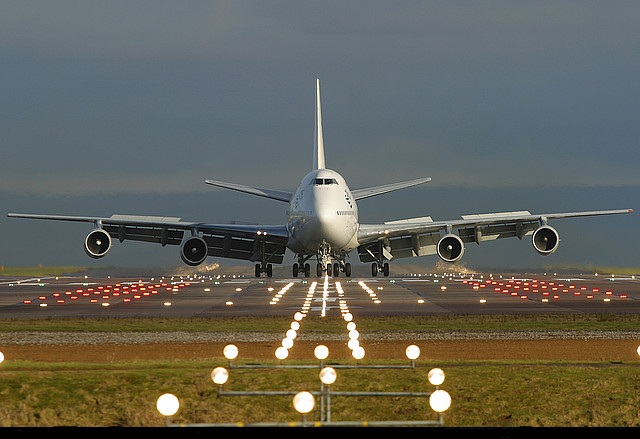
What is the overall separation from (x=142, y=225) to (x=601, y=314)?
3245 cm

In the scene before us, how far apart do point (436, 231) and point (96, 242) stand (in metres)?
21.2

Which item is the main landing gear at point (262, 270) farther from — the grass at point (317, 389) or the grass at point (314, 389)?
the grass at point (317, 389)

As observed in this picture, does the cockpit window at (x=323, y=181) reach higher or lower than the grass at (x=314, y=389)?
higher

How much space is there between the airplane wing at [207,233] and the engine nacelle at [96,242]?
187 millimetres

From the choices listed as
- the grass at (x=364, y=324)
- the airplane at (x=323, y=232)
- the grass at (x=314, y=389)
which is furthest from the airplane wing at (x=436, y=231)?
the grass at (x=314, y=389)

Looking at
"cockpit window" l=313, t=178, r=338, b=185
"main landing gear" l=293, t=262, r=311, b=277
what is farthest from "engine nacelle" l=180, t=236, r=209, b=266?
"cockpit window" l=313, t=178, r=338, b=185

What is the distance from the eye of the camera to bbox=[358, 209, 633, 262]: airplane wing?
66.0m

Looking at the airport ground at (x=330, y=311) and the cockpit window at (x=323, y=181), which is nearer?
the airport ground at (x=330, y=311)

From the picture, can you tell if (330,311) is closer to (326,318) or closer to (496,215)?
(326,318)

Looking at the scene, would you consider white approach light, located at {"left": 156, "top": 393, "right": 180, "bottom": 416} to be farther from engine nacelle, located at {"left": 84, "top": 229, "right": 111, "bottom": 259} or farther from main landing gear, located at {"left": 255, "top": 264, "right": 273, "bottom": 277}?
main landing gear, located at {"left": 255, "top": 264, "right": 273, "bottom": 277}

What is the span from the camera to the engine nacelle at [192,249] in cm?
6666

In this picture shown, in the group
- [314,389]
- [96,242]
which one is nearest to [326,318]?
[314,389]

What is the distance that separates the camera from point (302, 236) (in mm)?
62062
